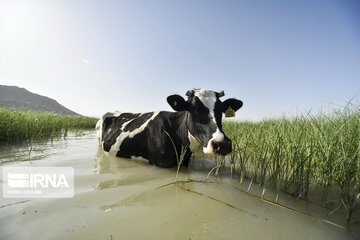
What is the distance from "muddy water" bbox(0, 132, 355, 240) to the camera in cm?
129

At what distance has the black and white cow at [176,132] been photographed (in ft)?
8.87

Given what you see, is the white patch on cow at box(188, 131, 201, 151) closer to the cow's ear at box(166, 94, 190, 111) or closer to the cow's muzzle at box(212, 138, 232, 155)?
the cow's ear at box(166, 94, 190, 111)

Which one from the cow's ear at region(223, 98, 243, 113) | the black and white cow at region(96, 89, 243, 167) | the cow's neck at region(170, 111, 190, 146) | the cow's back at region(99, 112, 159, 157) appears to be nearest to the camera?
the black and white cow at region(96, 89, 243, 167)

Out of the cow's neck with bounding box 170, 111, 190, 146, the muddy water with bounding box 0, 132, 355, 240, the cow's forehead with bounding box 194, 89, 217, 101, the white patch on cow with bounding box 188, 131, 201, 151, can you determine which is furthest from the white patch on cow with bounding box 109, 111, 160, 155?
the muddy water with bounding box 0, 132, 355, 240

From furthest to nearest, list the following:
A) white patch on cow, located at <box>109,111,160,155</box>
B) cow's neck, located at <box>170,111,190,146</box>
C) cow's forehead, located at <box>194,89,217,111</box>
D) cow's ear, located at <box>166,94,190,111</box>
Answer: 1. white patch on cow, located at <box>109,111,160,155</box>
2. cow's neck, located at <box>170,111,190,146</box>
3. cow's ear, located at <box>166,94,190,111</box>
4. cow's forehead, located at <box>194,89,217,111</box>

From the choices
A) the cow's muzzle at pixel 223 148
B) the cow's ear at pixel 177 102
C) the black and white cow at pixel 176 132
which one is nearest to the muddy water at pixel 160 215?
the cow's muzzle at pixel 223 148

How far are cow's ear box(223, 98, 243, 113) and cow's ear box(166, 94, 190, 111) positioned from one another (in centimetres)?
75

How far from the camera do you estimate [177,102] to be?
10.2 feet

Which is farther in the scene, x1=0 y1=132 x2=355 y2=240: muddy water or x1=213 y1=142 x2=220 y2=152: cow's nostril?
x1=213 y1=142 x2=220 y2=152: cow's nostril

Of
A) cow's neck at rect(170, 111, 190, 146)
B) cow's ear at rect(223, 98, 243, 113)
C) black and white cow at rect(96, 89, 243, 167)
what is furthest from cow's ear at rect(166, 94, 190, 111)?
cow's ear at rect(223, 98, 243, 113)

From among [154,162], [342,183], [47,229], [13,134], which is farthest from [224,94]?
[13,134]

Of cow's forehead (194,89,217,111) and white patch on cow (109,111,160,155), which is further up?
cow's forehead (194,89,217,111)

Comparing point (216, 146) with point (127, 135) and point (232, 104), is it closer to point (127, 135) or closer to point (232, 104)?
point (232, 104)

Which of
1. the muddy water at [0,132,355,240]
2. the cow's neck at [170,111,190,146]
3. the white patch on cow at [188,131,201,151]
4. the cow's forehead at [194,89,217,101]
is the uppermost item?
the cow's forehead at [194,89,217,101]
